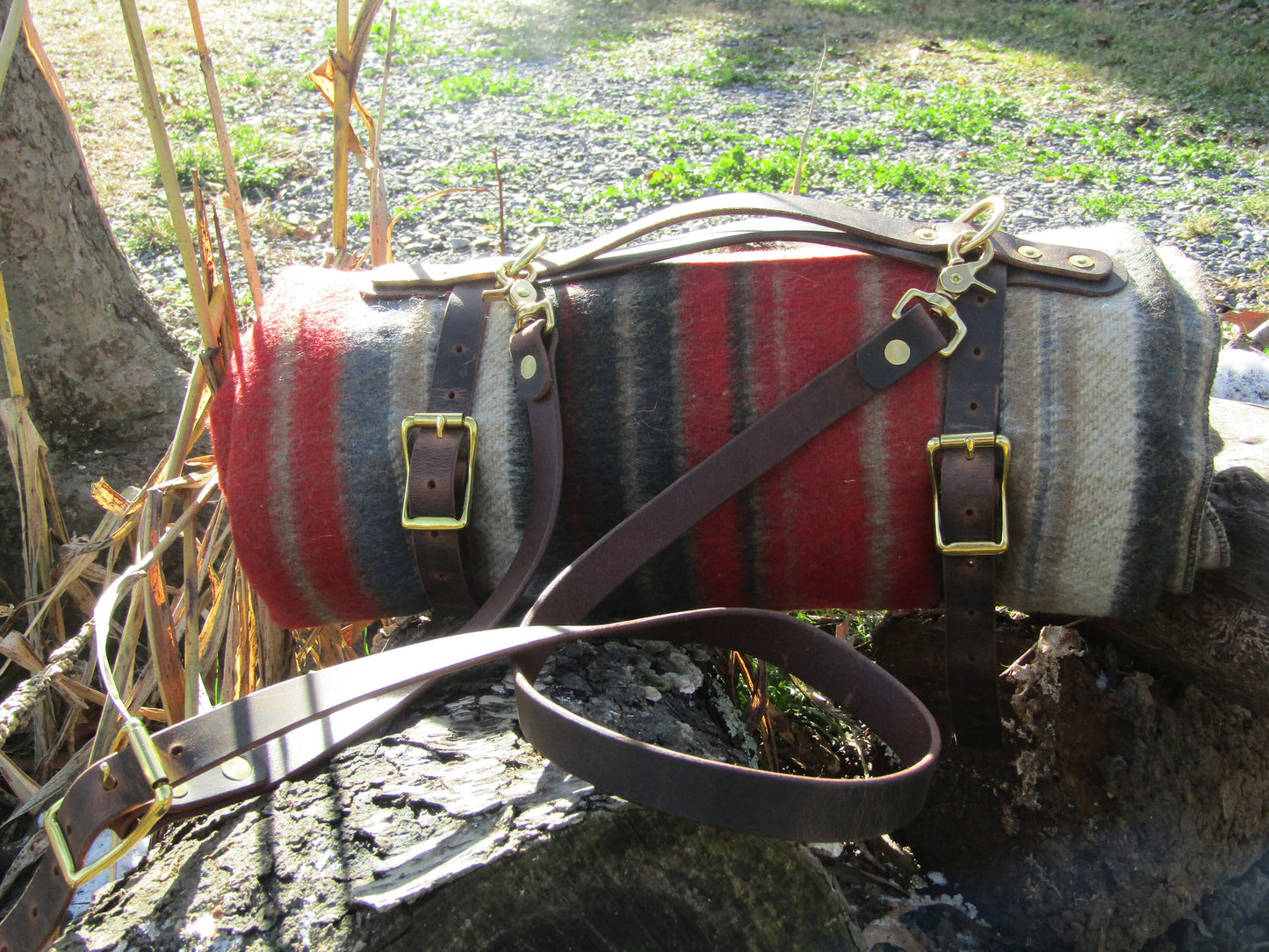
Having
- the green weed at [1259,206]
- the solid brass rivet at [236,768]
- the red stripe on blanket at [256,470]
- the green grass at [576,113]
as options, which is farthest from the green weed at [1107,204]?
the solid brass rivet at [236,768]

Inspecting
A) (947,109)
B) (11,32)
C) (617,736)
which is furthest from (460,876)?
(947,109)

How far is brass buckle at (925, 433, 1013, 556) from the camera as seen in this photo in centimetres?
110

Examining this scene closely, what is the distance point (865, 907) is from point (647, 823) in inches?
22.0

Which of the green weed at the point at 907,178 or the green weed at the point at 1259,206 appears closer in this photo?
the green weed at the point at 1259,206

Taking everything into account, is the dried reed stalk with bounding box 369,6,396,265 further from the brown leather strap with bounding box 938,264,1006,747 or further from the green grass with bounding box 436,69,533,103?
the green grass with bounding box 436,69,533,103

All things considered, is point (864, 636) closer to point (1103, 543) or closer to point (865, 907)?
point (865, 907)

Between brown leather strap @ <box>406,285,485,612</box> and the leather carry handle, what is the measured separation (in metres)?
0.08

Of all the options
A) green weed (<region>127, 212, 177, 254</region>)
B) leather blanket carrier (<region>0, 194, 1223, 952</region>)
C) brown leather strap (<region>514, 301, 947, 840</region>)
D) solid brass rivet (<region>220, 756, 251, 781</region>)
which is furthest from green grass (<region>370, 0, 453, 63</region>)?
solid brass rivet (<region>220, 756, 251, 781</region>)

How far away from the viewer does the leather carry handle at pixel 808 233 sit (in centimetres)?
117

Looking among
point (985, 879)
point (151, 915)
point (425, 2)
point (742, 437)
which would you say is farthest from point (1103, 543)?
point (425, 2)

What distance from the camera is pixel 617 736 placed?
0.88 metres

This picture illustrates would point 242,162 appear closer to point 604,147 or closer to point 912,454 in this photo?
point 604,147

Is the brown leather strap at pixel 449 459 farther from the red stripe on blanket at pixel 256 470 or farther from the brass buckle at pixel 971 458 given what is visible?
the brass buckle at pixel 971 458

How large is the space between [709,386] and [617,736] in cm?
47
